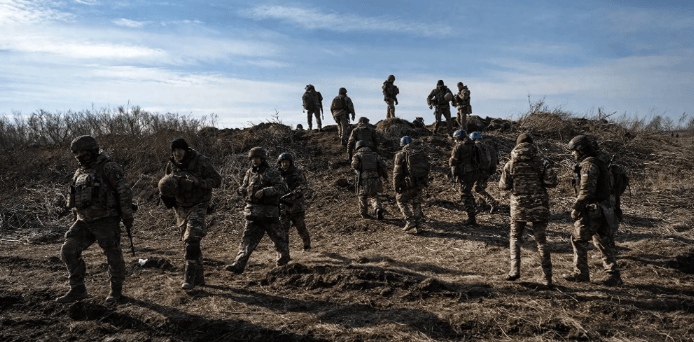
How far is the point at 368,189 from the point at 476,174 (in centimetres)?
246

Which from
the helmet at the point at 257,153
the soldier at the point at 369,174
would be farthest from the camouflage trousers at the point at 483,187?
the helmet at the point at 257,153

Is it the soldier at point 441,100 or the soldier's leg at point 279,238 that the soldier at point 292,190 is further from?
the soldier at point 441,100

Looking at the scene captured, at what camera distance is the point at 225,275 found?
687 centimetres

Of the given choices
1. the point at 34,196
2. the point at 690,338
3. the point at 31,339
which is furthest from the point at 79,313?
the point at 34,196

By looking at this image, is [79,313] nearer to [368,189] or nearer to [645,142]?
[368,189]

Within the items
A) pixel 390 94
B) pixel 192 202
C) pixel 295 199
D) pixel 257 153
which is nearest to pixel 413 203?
pixel 295 199

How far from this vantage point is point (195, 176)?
232 inches

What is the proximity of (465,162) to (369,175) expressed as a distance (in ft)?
7.24

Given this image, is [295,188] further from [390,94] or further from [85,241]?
[390,94]

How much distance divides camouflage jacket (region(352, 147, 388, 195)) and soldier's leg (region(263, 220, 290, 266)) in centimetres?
384

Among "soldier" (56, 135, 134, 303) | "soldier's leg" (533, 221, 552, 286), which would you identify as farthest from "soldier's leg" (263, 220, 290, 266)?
"soldier's leg" (533, 221, 552, 286)

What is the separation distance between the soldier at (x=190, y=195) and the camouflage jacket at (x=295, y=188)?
5.00 ft

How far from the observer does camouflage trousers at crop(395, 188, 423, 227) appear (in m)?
9.26

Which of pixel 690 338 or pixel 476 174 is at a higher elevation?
pixel 476 174
